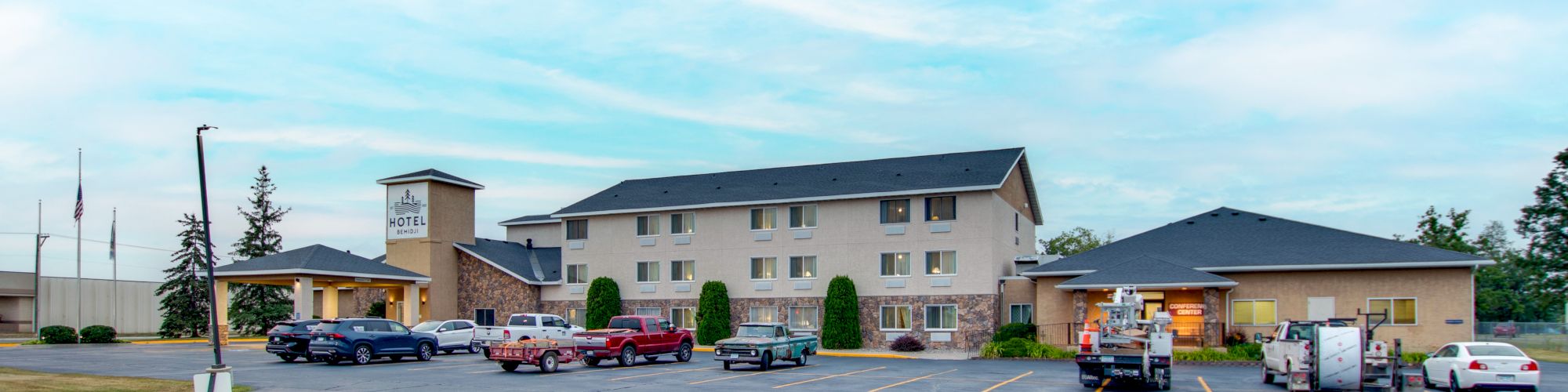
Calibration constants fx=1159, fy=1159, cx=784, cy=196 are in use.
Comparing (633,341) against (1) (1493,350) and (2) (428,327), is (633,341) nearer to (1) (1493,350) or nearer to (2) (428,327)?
(2) (428,327)

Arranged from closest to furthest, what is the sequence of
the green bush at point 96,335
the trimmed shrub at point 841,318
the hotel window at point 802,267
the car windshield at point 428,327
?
the car windshield at point 428,327
the trimmed shrub at point 841,318
the green bush at point 96,335
the hotel window at point 802,267

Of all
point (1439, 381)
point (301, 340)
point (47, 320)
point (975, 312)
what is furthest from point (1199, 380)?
point (47, 320)

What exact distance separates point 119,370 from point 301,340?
4678 millimetres

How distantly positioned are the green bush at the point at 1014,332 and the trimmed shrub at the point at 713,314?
11.7 metres

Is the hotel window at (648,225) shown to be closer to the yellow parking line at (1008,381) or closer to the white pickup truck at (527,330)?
the white pickup truck at (527,330)

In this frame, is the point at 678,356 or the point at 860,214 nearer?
the point at 678,356

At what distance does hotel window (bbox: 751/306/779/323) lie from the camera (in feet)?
156

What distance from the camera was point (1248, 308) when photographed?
3941cm

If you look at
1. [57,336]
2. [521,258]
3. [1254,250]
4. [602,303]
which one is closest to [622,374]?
[602,303]

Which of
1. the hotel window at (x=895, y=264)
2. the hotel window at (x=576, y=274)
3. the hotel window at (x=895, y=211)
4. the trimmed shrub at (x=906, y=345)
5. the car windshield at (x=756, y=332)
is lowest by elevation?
the trimmed shrub at (x=906, y=345)

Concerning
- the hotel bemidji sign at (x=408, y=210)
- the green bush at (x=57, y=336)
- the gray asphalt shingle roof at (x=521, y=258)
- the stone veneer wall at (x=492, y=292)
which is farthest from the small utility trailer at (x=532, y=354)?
the green bush at (x=57, y=336)

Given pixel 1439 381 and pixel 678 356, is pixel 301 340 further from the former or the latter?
pixel 1439 381

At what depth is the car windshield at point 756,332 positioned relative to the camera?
31.1 metres

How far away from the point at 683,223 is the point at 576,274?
604cm
